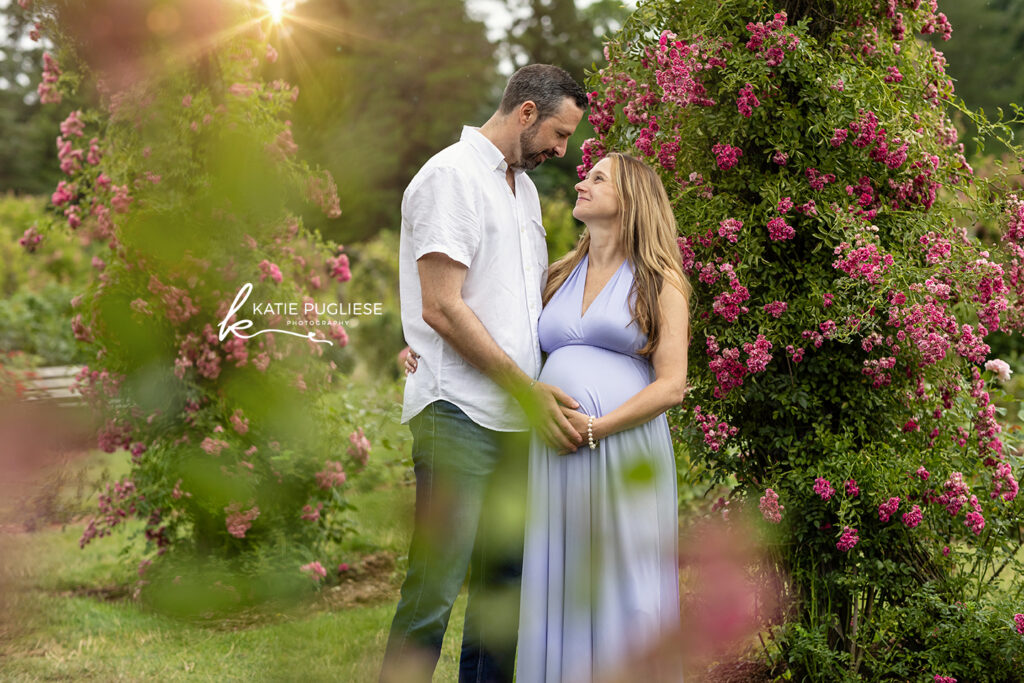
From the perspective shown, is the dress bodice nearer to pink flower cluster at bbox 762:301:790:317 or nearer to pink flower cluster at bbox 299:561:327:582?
pink flower cluster at bbox 762:301:790:317

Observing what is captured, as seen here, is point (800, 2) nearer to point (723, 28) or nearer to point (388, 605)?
point (723, 28)

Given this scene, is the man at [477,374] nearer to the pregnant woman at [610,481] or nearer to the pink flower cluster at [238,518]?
the pregnant woman at [610,481]

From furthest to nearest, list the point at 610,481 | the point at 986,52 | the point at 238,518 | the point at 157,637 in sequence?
the point at 986,52 < the point at 238,518 < the point at 157,637 < the point at 610,481

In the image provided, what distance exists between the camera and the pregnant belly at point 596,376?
2.54 metres

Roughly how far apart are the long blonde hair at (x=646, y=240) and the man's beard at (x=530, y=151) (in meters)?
0.21

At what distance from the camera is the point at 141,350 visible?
4.55 m

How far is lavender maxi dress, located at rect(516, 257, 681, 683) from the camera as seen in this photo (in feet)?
8.27

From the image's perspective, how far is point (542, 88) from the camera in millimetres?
2637

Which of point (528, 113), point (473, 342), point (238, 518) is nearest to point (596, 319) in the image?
point (473, 342)

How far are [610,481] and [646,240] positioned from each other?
27.8 inches

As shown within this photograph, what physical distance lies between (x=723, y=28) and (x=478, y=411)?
1.65m

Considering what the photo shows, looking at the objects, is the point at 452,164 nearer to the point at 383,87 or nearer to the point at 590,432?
the point at 590,432

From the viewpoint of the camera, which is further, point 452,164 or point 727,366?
point 727,366

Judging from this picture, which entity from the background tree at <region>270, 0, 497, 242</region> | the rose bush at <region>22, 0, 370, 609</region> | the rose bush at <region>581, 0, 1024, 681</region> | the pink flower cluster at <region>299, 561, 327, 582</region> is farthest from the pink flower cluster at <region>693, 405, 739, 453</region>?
the background tree at <region>270, 0, 497, 242</region>
